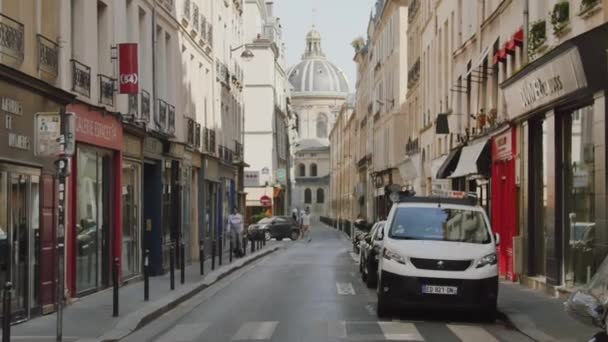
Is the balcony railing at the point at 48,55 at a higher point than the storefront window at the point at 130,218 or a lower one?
higher

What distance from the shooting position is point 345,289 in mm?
23141

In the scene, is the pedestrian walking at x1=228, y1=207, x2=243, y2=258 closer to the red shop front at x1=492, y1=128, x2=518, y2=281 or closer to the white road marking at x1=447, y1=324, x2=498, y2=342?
the red shop front at x1=492, y1=128, x2=518, y2=281

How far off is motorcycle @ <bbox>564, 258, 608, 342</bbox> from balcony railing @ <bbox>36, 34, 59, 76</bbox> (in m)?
11.6

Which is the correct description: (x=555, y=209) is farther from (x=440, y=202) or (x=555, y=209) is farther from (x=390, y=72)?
(x=390, y=72)

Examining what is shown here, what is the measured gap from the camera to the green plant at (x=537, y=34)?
21.2m

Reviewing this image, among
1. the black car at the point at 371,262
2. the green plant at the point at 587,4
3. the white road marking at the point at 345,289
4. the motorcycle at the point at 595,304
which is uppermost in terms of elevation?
the green plant at the point at 587,4

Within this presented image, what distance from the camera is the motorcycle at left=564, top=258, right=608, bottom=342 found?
6.92 m

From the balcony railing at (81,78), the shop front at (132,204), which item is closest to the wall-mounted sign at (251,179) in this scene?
the shop front at (132,204)

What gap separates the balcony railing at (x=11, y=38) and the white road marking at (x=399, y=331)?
21.3ft

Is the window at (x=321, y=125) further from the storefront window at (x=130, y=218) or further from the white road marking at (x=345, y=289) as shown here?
the white road marking at (x=345, y=289)

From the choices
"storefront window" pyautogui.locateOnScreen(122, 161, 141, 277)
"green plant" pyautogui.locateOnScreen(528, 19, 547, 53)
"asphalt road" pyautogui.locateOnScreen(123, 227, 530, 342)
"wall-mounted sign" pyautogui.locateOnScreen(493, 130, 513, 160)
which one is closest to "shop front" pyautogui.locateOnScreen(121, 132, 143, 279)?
"storefront window" pyautogui.locateOnScreen(122, 161, 141, 277)

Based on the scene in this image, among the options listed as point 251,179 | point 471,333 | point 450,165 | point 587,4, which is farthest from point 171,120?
point 251,179

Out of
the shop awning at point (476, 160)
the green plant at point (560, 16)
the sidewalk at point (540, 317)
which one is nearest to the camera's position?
the sidewalk at point (540, 317)

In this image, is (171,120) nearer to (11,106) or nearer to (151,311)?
(151,311)
